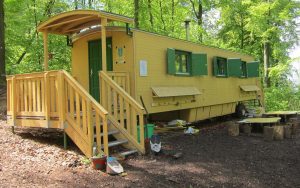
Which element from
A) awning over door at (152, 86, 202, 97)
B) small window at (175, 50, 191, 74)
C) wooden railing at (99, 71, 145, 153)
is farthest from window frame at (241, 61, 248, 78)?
wooden railing at (99, 71, 145, 153)

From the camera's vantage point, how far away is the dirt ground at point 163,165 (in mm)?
5414

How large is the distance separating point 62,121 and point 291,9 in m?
21.4

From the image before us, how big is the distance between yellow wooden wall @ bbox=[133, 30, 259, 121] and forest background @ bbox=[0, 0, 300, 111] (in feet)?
20.8

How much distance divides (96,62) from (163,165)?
4469 millimetres

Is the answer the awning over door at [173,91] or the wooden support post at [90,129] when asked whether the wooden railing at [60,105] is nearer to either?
the wooden support post at [90,129]

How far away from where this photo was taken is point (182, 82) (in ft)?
37.2

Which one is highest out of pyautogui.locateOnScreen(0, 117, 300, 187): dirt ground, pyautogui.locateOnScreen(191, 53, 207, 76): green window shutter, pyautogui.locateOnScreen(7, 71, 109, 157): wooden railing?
pyautogui.locateOnScreen(191, 53, 207, 76): green window shutter

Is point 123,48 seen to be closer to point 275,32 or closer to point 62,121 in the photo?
point 62,121

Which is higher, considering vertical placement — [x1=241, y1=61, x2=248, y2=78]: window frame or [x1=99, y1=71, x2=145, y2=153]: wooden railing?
[x1=241, y1=61, x2=248, y2=78]: window frame

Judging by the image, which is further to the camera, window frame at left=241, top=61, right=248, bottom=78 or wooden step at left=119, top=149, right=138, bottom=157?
window frame at left=241, top=61, right=248, bottom=78

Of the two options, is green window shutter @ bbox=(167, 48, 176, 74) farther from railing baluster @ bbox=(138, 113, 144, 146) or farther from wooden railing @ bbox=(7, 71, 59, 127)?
wooden railing @ bbox=(7, 71, 59, 127)

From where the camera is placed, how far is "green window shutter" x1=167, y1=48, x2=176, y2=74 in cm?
1045

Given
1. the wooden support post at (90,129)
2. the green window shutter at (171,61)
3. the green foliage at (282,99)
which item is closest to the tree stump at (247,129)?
the green window shutter at (171,61)

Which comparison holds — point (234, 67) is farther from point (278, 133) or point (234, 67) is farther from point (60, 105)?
point (60, 105)
